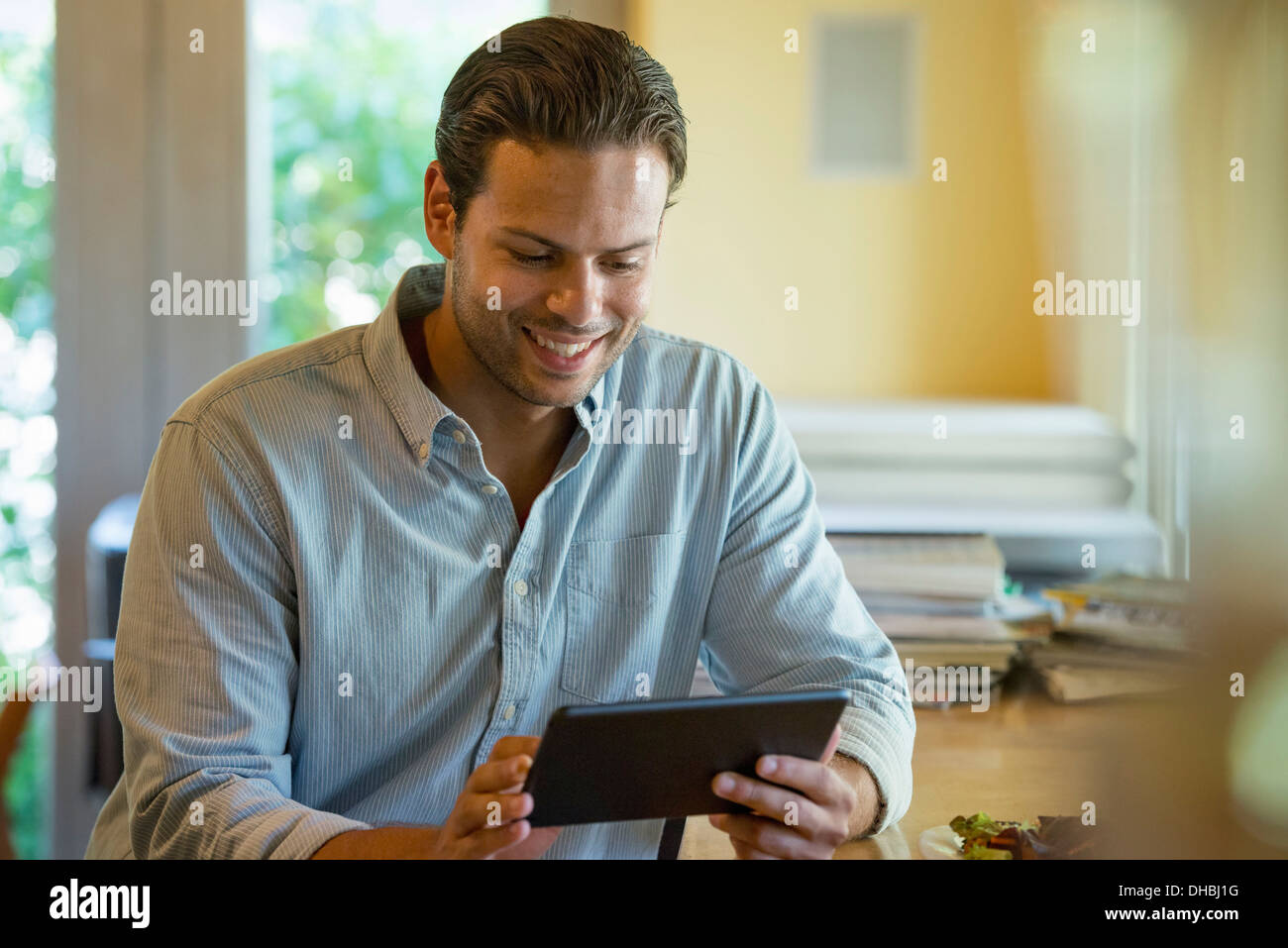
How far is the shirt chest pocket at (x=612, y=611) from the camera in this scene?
115cm

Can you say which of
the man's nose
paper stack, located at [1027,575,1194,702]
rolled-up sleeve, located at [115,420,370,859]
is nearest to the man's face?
the man's nose

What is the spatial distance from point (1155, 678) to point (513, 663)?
Result: 0.75m

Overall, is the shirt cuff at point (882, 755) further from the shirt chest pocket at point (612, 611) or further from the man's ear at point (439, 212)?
the man's ear at point (439, 212)

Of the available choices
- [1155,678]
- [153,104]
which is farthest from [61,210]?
[1155,678]

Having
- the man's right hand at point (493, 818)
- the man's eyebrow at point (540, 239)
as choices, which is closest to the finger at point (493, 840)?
the man's right hand at point (493, 818)

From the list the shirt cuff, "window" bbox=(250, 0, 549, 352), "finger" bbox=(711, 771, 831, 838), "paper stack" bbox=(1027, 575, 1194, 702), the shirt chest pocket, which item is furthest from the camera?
"window" bbox=(250, 0, 549, 352)

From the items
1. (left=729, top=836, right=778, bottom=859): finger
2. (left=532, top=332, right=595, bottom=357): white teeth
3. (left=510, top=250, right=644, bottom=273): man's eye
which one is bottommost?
(left=729, top=836, right=778, bottom=859): finger

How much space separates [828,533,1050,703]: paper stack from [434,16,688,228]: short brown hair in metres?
0.55

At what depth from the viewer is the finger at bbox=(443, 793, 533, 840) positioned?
2.75 feet

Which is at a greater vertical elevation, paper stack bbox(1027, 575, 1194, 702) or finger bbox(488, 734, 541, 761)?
finger bbox(488, 734, 541, 761)

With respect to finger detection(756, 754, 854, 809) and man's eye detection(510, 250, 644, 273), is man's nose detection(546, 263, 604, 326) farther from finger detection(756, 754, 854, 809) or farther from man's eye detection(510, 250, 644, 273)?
finger detection(756, 754, 854, 809)

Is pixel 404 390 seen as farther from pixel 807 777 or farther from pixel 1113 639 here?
pixel 1113 639

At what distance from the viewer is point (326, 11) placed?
164 cm
